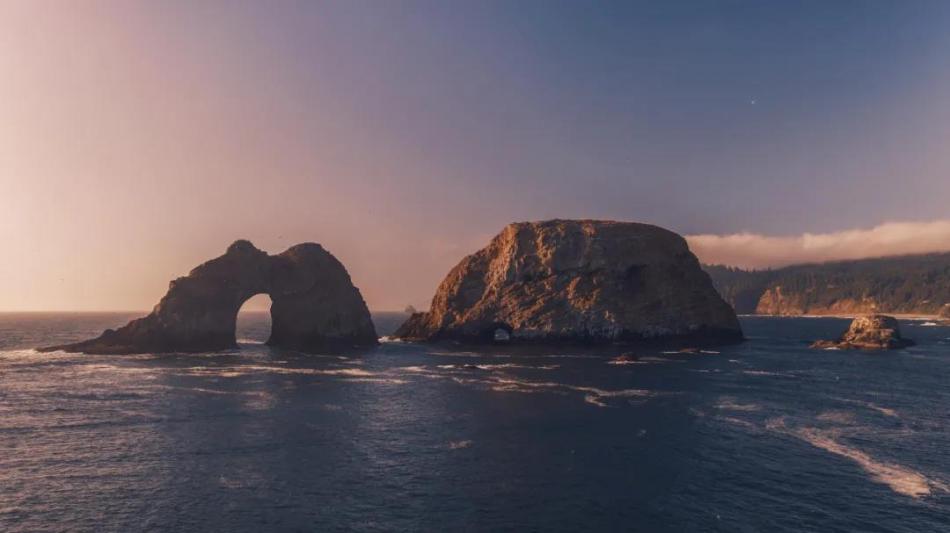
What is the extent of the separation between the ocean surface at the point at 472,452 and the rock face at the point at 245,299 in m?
30.0

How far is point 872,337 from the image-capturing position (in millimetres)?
125375

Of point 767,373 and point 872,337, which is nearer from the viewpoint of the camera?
point 767,373

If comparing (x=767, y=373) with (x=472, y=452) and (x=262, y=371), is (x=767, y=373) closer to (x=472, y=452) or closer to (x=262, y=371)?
(x=472, y=452)

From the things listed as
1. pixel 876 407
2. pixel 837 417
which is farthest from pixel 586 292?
pixel 837 417

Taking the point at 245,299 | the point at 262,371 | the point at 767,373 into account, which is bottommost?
the point at 767,373

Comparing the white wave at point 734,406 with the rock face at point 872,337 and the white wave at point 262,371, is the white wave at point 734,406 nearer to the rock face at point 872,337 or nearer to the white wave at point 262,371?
the white wave at point 262,371

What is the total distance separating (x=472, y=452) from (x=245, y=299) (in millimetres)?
94217

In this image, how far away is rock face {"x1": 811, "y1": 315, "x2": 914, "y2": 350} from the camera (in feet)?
404

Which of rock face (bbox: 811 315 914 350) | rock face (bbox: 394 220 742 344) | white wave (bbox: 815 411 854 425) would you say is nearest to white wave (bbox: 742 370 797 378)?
white wave (bbox: 815 411 854 425)

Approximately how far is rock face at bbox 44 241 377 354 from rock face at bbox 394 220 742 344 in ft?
86.9

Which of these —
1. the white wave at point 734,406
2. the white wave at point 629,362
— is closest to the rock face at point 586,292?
the white wave at point 629,362

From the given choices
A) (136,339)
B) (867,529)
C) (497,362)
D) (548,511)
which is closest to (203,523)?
(548,511)

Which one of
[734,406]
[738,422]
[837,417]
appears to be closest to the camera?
[738,422]

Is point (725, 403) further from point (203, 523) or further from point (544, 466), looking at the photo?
point (203, 523)
